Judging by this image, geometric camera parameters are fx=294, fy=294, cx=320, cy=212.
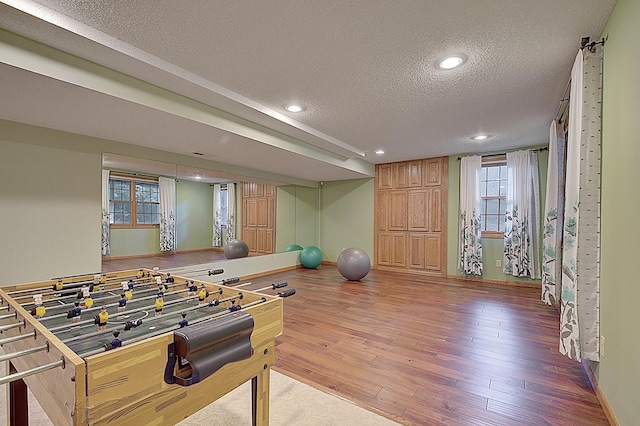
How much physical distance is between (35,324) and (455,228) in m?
5.97

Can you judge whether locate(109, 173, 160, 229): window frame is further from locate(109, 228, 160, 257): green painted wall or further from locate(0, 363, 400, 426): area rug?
locate(0, 363, 400, 426): area rug

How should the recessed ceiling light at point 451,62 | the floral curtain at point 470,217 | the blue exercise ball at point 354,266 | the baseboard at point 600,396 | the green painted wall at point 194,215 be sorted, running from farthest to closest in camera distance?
the floral curtain at point 470,217 < the blue exercise ball at point 354,266 < the green painted wall at point 194,215 < the recessed ceiling light at point 451,62 < the baseboard at point 600,396

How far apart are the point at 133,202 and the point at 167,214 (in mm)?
522

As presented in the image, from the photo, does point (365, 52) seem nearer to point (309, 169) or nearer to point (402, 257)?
point (309, 169)

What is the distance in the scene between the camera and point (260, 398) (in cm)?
141

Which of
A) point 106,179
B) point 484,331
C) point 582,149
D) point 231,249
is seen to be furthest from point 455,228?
point 106,179

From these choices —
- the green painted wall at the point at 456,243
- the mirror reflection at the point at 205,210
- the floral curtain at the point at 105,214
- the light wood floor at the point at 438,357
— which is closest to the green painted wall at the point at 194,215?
the mirror reflection at the point at 205,210

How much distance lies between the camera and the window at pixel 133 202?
396 cm

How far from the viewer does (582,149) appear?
77.0 inches

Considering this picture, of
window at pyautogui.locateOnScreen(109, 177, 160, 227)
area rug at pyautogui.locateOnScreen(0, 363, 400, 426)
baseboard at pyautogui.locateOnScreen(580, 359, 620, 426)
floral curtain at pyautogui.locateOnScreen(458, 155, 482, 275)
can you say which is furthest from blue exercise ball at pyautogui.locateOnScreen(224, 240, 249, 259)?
baseboard at pyautogui.locateOnScreen(580, 359, 620, 426)

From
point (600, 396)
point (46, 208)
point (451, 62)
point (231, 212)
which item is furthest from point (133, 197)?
point (600, 396)

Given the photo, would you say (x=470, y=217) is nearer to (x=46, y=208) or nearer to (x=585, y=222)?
(x=585, y=222)

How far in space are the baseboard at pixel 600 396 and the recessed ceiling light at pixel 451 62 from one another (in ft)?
8.07

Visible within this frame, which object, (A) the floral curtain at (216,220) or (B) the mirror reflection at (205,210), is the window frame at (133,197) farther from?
(A) the floral curtain at (216,220)
